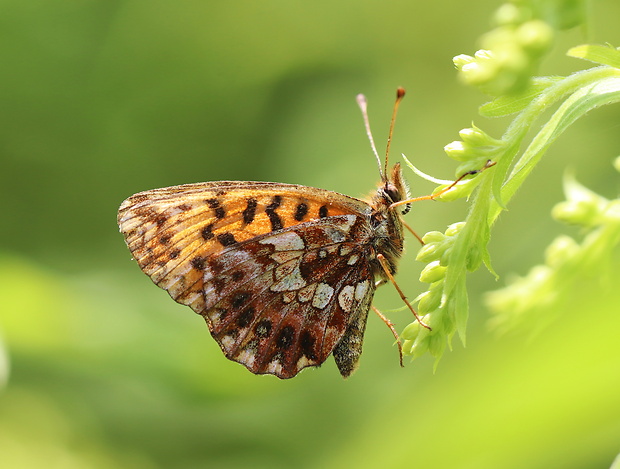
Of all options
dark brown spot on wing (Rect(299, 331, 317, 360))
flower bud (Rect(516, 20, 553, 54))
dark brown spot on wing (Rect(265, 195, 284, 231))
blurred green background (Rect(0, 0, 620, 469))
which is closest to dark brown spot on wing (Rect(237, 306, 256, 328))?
dark brown spot on wing (Rect(299, 331, 317, 360))

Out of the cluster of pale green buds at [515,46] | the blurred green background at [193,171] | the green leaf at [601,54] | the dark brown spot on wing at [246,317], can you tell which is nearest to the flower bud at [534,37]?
the cluster of pale green buds at [515,46]

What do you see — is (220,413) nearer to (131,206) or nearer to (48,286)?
(48,286)

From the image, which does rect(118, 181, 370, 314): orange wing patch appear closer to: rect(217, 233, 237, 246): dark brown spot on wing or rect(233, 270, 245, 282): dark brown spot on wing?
rect(217, 233, 237, 246): dark brown spot on wing

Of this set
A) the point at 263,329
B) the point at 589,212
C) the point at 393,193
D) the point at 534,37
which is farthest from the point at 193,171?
the point at 534,37

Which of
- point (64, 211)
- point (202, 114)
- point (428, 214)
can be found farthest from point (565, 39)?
point (64, 211)

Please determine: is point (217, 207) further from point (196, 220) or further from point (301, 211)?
point (301, 211)
